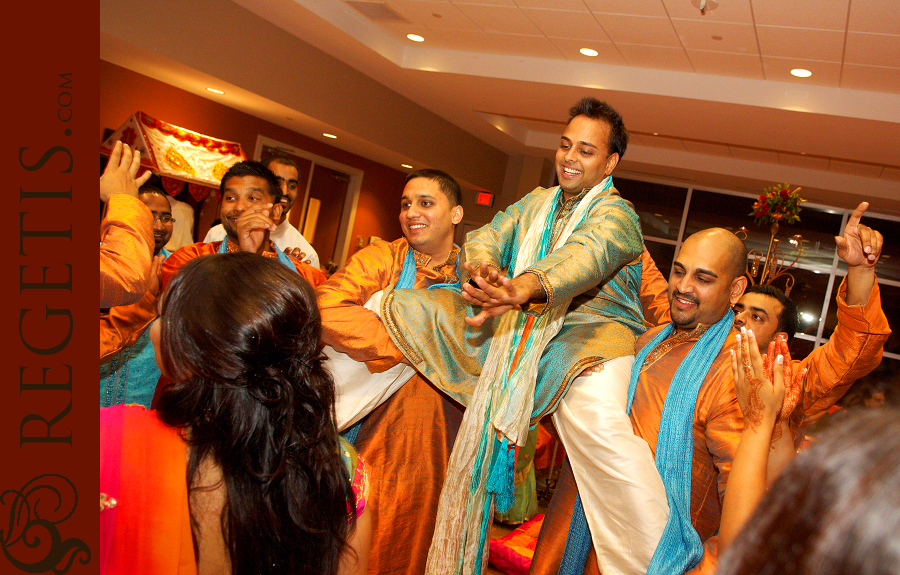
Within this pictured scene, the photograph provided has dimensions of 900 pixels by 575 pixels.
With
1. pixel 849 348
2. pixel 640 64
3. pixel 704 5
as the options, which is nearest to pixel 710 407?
pixel 849 348

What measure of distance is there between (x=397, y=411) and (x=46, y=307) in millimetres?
1661

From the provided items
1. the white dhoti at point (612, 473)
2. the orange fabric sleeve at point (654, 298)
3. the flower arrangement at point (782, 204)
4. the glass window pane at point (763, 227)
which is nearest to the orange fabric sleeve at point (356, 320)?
the white dhoti at point (612, 473)

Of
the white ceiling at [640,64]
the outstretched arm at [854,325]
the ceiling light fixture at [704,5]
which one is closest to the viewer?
the outstretched arm at [854,325]

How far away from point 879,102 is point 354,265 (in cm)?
574

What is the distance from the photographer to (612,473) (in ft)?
5.98

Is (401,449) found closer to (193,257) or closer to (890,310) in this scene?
(193,257)

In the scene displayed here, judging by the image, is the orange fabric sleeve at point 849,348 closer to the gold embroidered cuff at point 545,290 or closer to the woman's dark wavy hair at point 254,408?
the gold embroidered cuff at point 545,290

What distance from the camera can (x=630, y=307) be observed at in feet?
7.27

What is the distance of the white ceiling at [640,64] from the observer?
5172mm

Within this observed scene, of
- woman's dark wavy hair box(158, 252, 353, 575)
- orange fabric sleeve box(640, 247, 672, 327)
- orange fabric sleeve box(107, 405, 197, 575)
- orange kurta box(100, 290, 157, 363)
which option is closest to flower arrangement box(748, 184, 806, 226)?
orange fabric sleeve box(640, 247, 672, 327)

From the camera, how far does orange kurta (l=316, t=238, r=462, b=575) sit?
8.02 feet

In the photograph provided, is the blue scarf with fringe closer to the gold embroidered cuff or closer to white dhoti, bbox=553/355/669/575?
white dhoti, bbox=553/355/669/575

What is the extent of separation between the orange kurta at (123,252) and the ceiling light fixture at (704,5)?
427cm

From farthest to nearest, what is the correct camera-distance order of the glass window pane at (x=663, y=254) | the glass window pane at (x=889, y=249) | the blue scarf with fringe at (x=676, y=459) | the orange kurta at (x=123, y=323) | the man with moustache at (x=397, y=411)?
the glass window pane at (x=663, y=254)
the glass window pane at (x=889, y=249)
the orange kurta at (x=123, y=323)
the man with moustache at (x=397, y=411)
the blue scarf with fringe at (x=676, y=459)
